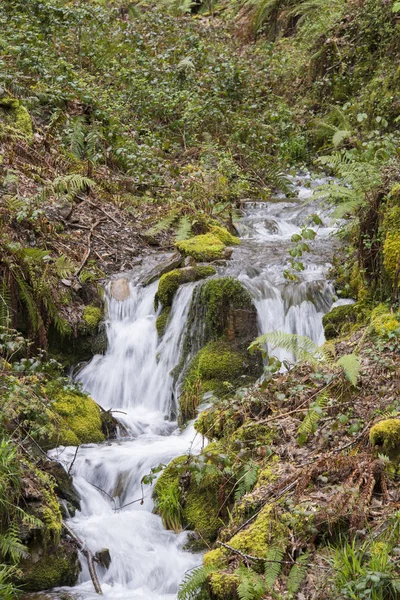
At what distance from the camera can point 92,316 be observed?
28.0 ft

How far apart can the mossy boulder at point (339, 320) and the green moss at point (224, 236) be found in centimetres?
301

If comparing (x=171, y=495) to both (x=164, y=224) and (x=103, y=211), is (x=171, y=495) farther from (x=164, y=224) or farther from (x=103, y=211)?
(x=103, y=211)

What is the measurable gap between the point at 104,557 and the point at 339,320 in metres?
3.77

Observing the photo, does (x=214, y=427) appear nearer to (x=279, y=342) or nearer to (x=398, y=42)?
(x=279, y=342)

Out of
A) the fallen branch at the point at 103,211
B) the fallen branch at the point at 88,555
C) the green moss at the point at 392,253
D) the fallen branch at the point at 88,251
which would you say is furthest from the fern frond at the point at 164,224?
the fallen branch at the point at 88,555

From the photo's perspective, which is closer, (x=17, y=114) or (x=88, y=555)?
(x=88, y=555)

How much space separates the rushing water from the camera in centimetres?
504

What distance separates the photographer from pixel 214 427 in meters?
5.83

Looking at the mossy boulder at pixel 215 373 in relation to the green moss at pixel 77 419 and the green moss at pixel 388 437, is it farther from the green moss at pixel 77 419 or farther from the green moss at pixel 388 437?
the green moss at pixel 388 437

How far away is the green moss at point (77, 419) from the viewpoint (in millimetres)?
6543

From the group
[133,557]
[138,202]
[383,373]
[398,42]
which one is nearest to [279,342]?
[383,373]

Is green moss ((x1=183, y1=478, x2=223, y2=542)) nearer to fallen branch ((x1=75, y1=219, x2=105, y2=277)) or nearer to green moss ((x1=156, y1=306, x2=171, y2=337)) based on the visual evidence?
green moss ((x1=156, y1=306, x2=171, y2=337))

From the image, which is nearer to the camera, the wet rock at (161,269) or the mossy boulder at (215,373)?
the mossy boulder at (215,373)

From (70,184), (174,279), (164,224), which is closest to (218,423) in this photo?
(174,279)
